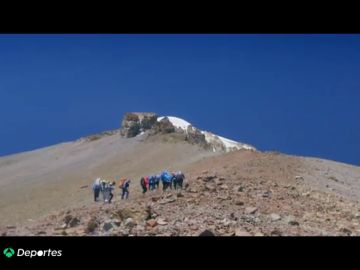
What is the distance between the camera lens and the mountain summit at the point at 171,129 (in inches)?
1656

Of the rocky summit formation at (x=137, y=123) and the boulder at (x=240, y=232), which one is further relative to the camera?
the rocky summit formation at (x=137, y=123)

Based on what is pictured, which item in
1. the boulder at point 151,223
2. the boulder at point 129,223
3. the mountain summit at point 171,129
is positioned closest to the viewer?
the boulder at point 129,223

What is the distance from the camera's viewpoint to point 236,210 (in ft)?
41.3

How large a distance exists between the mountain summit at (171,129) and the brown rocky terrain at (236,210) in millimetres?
17676

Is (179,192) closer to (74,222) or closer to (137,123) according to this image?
(74,222)

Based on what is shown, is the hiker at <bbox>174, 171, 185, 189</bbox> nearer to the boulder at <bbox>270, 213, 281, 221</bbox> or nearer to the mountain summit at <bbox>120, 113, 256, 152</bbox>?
the boulder at <bbox>270, 213, 281, 221</bbox>

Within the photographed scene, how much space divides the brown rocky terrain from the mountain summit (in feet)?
58.0

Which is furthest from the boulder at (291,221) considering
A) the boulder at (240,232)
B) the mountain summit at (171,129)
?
the mountain summit at (171,129)

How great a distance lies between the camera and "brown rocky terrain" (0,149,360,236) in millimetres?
10297
